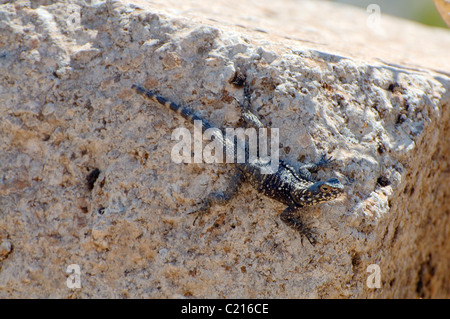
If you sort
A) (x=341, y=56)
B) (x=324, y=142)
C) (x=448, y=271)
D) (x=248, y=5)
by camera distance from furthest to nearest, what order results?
(x=248, y=5)
(x=448, y=271)
(x=341, y=56)
(x=324, y=142)

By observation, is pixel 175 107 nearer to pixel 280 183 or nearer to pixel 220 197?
pixel 220 197

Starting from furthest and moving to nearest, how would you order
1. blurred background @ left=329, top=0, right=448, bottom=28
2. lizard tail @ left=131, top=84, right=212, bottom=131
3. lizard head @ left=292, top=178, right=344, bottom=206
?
blurred background @ left=329, top=0, right=448, bottom=28 → lizard tail @ left=131, top=84, right=212, bottom=131 → lizard head @ left=292, top=178, right=344, bottom=206

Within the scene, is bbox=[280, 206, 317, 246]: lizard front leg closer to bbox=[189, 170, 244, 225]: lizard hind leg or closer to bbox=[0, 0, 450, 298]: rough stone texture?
bbox=[0, 0, 450, 298]: rough stone texture

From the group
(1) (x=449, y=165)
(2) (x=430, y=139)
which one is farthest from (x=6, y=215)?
(1) (x=449, y=165)

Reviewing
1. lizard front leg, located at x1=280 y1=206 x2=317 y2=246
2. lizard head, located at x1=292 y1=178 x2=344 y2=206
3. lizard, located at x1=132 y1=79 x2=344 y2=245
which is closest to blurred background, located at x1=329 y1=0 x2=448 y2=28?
lizard, located at x1=132 y1=79 x2=344 y2=245

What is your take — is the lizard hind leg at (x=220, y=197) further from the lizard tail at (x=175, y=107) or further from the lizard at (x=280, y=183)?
the lizard tail at (x=175, y=107)
